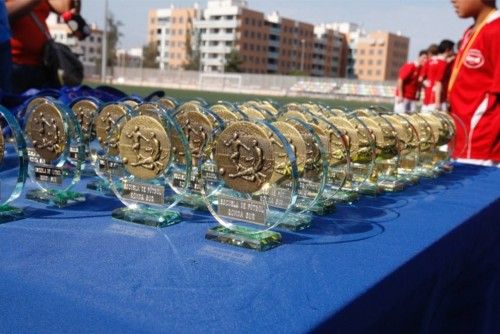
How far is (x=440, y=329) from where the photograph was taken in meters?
1.06

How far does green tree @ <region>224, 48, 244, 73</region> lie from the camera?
44.3 meters

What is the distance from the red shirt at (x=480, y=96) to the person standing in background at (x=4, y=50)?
5.38ft

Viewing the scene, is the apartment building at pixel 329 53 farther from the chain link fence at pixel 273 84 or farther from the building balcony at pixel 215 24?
the chain link fence at pixel 273 84

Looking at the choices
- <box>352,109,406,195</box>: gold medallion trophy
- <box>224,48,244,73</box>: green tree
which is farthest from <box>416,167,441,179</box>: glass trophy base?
<box>224,48,244,73</box>: green tree

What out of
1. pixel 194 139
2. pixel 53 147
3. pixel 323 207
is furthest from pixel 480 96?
pixel 53 147

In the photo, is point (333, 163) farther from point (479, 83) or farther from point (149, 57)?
point (149, 57)

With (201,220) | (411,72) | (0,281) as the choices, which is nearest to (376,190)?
(201,220)

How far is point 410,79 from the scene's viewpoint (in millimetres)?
6602

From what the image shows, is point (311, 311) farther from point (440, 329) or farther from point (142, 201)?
point (440, 329)

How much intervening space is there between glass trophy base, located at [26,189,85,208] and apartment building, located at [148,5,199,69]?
51814 mm

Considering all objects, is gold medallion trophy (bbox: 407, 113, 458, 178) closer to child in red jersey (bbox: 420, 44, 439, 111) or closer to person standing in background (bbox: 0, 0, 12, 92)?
person standing in background (bbox: 0, 0, 12, 92)

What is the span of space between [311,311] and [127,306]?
0.63 feet

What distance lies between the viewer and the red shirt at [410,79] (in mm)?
6484

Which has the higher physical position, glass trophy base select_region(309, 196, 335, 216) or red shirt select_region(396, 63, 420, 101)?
red shirt select_region(396, 63, 420, 101)
